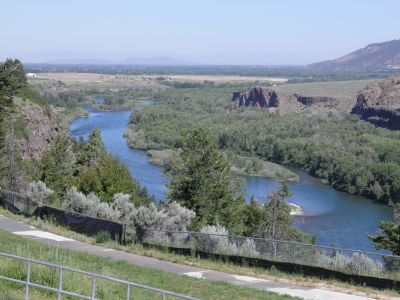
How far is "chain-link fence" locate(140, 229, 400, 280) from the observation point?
1443 centimetres

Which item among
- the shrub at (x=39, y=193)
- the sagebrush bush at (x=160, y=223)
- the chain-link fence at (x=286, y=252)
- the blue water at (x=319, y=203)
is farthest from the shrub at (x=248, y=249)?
the blue water at (x=319, y=203)

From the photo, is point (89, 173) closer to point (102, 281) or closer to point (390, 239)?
point (390, 239)

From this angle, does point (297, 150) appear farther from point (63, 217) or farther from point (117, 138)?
point (63, 217)

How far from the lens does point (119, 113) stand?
6457 inches

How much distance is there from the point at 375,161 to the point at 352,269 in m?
88.2

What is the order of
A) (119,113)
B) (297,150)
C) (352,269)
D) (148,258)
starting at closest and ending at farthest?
(352,269), (148,258), (297,150), (119,113)

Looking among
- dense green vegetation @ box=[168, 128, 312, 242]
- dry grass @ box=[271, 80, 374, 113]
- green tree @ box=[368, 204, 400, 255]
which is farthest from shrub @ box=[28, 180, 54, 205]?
dry grass @ box=[271, 80, 374, 113]

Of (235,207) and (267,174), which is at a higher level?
(235,207)

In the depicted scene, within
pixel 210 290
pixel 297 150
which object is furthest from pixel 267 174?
pixel 210 290

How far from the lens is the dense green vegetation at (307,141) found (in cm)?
8665

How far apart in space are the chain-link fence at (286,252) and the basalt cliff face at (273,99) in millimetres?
161173

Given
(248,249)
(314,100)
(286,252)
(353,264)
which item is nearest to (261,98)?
(314,100)

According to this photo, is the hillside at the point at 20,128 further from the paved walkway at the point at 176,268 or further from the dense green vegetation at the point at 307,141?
the dense green vegetation at the point at 307,141

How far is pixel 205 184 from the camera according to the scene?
32.9m
